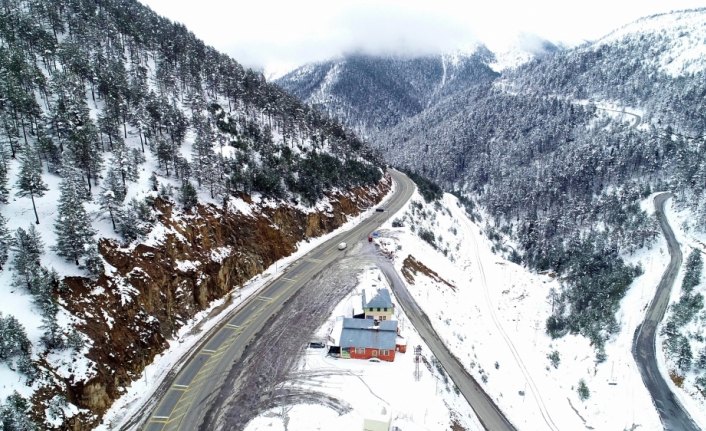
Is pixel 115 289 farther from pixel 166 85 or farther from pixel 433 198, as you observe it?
pixel 433 198

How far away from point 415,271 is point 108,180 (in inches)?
1955

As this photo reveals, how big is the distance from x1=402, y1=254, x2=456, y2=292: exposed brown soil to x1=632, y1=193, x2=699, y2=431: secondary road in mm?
29633

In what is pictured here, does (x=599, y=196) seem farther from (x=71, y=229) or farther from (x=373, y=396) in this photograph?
(x=71, y=229)

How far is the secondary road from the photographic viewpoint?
4541 centimetres

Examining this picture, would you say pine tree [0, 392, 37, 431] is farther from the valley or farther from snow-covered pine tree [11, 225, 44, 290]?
snow-covered pine tree [11, 225, 44, 290]

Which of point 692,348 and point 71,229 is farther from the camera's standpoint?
point 692,348

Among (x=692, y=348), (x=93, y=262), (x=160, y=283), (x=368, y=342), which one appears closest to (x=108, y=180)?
(x=93, y=262)

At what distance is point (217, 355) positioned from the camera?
4241 centimetres

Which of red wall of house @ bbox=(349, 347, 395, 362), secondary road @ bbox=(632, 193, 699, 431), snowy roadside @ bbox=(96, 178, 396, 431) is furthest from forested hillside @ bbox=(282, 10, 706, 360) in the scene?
snowy roadside @ bbox=(96, 178, 396, 431)

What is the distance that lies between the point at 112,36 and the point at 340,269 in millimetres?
85281

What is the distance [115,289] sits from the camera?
4131 cm

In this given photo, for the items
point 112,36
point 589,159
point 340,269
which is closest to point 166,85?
point 112,36

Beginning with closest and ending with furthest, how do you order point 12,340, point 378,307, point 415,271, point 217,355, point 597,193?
point 12,340 → point 217,355 → point 378,307 → point 415,271 → point 597,193

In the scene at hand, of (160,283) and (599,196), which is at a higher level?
(599,196)
